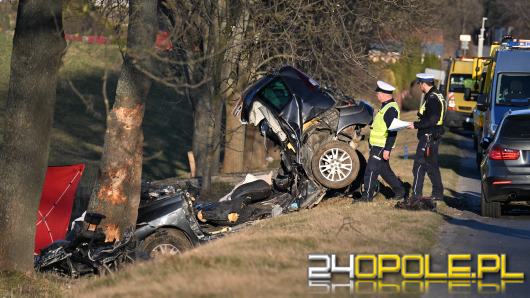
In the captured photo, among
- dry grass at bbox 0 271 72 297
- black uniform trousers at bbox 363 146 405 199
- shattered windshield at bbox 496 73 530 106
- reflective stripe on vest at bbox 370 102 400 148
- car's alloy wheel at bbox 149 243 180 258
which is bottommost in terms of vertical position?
dry grass at bbox 0 271 72 297

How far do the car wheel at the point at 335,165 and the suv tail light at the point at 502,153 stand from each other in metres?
2.01

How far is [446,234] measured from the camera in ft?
41.7

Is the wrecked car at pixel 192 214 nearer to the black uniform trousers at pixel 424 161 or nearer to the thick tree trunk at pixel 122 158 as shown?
the thick tree trunk at pixel 122 158

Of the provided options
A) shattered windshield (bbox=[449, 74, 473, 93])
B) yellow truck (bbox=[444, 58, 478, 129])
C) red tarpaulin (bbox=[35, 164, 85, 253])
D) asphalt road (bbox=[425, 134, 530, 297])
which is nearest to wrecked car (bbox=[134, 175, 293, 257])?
red tarpaulin (bbox=[35, 164, 85, 253])

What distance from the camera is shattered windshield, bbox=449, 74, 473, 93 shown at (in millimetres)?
38188

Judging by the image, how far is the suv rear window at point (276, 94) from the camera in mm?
16109

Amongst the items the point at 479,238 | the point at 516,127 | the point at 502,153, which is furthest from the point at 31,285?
the point at 516,127

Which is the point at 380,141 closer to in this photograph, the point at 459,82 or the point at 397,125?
the point at 397,125

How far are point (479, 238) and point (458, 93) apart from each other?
1023 inches

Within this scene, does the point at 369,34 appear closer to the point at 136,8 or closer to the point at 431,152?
the point at 431,152

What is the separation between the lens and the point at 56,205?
1588 cm

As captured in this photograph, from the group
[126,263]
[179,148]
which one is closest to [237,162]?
[126,263]

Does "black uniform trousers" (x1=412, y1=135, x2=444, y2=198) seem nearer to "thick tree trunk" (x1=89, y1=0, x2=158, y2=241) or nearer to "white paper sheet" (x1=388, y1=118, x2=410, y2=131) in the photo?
"white paper sheet" (x1=388, y1=118, x2=410, y2=131)

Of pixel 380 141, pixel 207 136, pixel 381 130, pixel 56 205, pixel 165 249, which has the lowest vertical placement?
pixel 165 249
